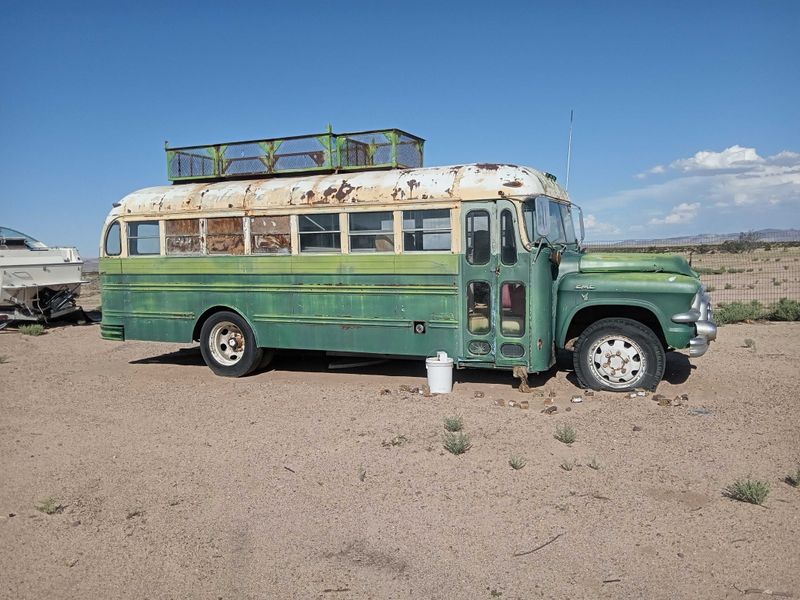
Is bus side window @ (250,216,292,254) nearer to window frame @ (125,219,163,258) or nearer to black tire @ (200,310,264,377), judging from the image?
black tire @ (200,310,264,377)

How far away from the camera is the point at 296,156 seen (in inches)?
388

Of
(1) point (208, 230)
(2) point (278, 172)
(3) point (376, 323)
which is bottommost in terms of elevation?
(3) point (376, 323)

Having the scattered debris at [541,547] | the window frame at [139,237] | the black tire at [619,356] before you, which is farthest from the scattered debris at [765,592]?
the window frame at [139,237]

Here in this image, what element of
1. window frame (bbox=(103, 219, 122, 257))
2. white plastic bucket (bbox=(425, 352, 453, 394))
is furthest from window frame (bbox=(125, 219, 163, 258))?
white plastic bucket (bbox=(425, 352, 453, 394))

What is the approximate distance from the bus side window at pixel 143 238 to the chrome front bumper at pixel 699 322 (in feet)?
23.4

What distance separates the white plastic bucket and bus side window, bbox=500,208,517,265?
1.34 meters

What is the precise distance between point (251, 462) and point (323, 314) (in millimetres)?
3353

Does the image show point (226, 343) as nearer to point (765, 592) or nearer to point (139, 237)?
point (139, 237)

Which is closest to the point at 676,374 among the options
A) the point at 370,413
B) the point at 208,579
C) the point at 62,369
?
the point at 370,413

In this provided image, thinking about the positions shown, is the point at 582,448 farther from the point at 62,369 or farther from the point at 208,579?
the point at 62,369

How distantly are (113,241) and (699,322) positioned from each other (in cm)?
819

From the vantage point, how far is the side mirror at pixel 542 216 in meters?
8.16

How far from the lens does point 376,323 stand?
8.95 m

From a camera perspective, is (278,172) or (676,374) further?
(278,172)
